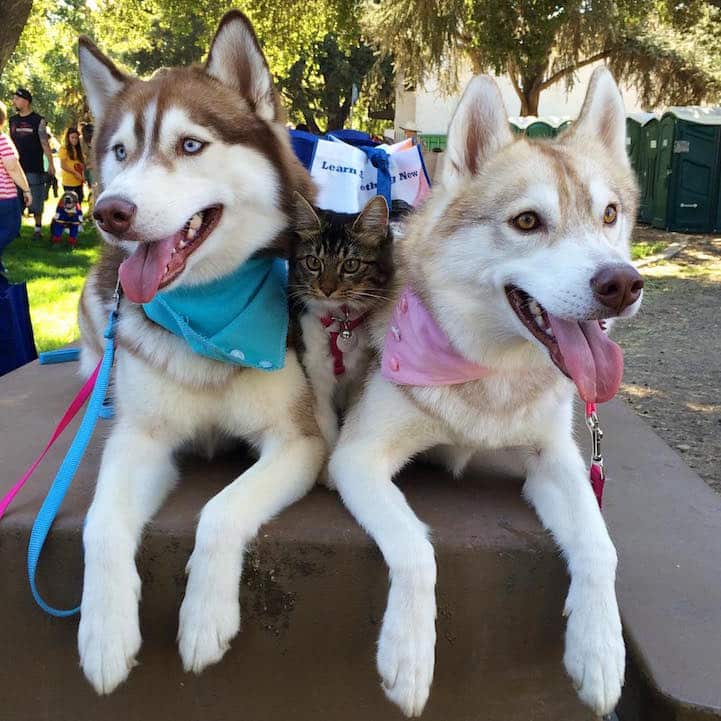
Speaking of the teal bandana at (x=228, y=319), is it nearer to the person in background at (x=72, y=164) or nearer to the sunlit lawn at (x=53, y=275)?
the sunlit lawn at (x=53, y=275)

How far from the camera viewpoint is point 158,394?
7.38 feet

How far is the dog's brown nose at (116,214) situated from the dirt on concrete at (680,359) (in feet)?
12.0

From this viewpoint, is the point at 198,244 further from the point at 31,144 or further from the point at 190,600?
the point at 31,144

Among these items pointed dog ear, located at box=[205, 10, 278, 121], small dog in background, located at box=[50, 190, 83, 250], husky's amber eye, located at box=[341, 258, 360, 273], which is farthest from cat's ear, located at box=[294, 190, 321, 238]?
small dog in background, located at box=[50, 190, 83, 250]

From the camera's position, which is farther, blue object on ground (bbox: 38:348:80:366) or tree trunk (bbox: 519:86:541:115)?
tree trunk (bbox: 519:86:541:115)

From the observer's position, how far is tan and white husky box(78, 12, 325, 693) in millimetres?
1812

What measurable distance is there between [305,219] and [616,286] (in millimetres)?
1245

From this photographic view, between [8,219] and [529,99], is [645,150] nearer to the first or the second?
[529,99]

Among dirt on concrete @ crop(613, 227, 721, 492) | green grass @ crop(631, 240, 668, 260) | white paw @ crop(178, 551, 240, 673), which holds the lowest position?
green grass @ crop(631, 240, 668, 260)

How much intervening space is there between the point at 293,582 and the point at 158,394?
2.43 ft

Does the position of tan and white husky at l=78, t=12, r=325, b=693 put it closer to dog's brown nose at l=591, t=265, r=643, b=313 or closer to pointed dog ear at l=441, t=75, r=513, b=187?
Result: pointed dog ear at l=441, t=75, r=513, b=187

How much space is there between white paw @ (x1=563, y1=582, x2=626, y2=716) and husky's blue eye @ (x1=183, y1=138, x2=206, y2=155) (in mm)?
1732

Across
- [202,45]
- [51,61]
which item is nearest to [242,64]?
[202,45]

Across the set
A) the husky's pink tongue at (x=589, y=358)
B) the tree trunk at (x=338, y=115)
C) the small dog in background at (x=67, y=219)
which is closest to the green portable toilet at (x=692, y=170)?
the small dog in background at (x=67, y=219)
